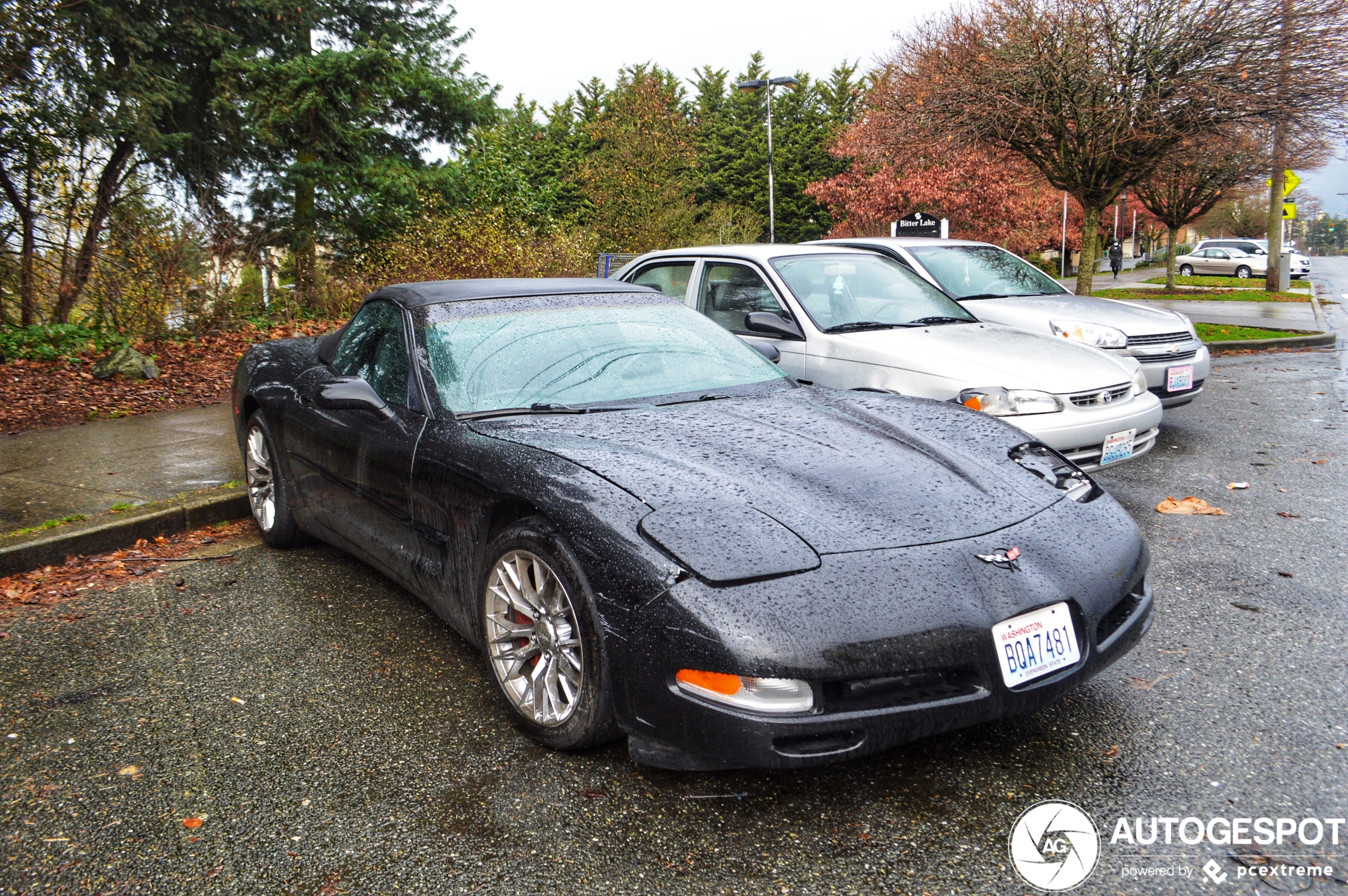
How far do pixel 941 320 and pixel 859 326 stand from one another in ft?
2.18

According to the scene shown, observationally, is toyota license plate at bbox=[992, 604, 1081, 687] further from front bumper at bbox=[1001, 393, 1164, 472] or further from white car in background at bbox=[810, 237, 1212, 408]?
white car in background at bbox=[810, 237, 1212, 408]

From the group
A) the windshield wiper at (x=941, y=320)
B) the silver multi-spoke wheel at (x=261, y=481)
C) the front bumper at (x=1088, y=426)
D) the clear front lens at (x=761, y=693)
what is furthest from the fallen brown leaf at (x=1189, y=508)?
the silver multi-spoke wheel at (x=261, y=481)

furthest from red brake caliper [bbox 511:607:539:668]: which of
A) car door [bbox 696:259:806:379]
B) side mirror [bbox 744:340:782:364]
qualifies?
car door [bbox 696:259:806:379]

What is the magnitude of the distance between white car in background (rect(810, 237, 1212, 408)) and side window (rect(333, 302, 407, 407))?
4.62 m

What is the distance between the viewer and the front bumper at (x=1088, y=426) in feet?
17.1

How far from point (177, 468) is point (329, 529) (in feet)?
9.58

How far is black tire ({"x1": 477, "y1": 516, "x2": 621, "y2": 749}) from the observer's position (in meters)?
2.71

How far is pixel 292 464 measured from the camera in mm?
4797

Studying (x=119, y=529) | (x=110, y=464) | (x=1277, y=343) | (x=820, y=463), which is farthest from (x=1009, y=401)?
(x=1277, y=343)

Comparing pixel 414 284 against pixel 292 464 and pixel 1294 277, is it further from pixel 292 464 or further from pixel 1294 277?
pixel 1294 277

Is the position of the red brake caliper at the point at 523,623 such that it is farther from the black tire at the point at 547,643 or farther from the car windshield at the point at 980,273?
the car windshield at the point at 980,273

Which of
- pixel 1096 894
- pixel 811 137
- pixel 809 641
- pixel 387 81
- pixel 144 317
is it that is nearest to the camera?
pixel 1096 894

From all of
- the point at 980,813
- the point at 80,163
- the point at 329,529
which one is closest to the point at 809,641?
the point at 980,813

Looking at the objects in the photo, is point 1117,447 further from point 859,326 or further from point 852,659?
point 852,659
